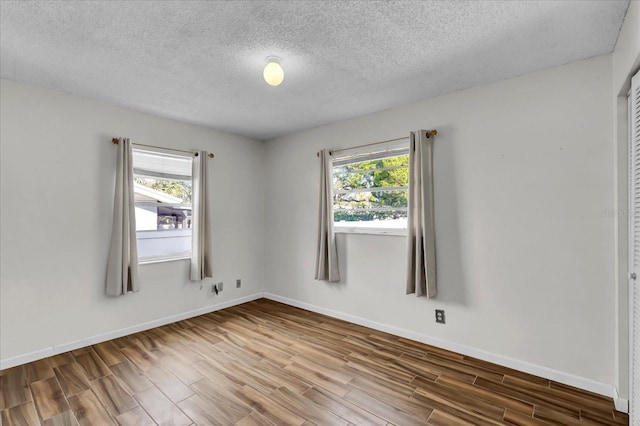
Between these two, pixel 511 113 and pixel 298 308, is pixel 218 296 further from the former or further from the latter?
pixel 511 113

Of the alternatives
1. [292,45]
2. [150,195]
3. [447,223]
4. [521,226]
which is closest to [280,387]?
[447,223]

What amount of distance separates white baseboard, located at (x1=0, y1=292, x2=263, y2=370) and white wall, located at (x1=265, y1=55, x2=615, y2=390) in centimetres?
211

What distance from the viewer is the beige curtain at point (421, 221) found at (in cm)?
297

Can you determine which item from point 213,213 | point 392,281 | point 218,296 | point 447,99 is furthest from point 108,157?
point 447,99

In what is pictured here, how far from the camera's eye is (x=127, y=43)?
2.11 meters

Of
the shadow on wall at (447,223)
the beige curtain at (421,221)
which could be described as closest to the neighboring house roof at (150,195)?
the beige curtain at (421,221)

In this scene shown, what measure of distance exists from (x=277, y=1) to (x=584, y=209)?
258 centimetres

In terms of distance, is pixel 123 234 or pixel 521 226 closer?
pixel 521 226

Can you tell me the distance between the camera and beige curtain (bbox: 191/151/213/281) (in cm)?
385

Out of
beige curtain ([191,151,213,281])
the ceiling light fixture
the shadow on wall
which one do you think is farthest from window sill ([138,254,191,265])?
the shadow on wall

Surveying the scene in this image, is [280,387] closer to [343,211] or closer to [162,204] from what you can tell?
[343,211]

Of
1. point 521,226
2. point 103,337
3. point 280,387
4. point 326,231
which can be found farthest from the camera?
point 326,231

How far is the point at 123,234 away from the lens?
319 centimetres

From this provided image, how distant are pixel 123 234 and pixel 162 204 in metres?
0.64
